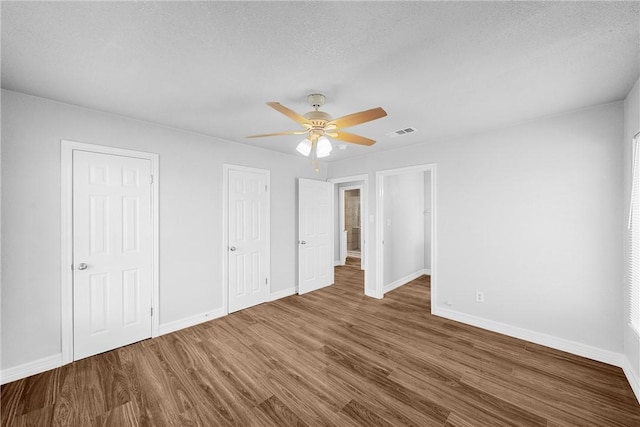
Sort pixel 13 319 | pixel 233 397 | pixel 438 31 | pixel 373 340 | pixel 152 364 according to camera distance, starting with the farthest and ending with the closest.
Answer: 1. pixel 373 340
2. pixel 152 364
3. pixel 13 319
4. pixel 233 397
5. pixel 438 31

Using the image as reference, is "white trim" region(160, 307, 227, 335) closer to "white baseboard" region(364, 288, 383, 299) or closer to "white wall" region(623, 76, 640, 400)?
"white baseboard" region(364, 288, 383, 299)

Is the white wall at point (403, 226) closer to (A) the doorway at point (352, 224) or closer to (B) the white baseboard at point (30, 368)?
(A) the doorway at point (352, 224)

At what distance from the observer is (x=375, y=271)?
14.2 feet

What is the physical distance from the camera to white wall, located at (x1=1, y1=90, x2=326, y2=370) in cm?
217

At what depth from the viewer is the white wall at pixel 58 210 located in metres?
2.17

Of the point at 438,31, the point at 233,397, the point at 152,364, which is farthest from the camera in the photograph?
the point at 152,364

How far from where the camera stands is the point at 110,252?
2674 mm

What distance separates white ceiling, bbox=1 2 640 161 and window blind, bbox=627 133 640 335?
661 millimetres

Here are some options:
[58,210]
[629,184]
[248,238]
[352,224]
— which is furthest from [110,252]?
[352,224]

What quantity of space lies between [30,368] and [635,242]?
5.30 meters

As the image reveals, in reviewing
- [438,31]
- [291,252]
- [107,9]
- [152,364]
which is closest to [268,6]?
[107,9]

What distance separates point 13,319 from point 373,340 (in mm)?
3351

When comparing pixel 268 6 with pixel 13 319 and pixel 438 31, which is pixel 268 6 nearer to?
pixel 438 31

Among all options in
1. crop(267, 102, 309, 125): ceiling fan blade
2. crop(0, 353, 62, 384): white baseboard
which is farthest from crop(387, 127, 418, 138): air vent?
crop(0, 353, 62, 384): white baseboard
